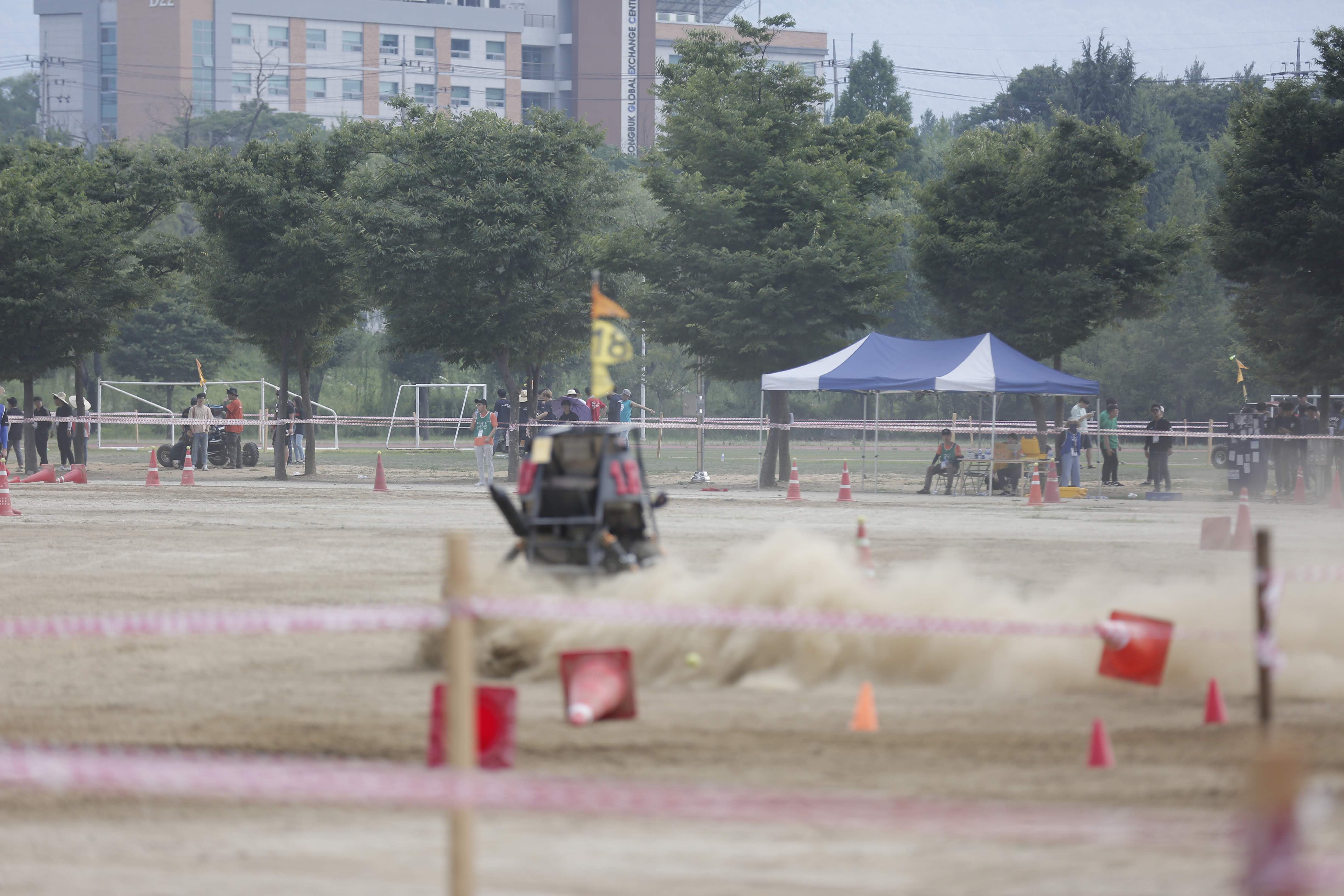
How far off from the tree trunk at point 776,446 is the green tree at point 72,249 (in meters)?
15.0

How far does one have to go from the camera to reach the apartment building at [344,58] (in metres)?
115

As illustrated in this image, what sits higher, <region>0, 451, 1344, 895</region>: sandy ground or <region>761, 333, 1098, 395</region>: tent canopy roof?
<region>761, 333, 1098, 395</region>: tent canopy roof

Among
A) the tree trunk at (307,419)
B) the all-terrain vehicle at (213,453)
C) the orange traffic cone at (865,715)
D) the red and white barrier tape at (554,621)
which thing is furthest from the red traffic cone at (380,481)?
the orange traffic cone at (865,715)

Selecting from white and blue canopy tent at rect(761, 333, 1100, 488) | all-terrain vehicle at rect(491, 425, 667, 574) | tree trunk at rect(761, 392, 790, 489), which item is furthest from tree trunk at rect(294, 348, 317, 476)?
all-terrain vehicle at rect(491, 425, 667, 574)

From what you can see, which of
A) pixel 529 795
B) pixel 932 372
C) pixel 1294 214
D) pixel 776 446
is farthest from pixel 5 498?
pixel 1294 214

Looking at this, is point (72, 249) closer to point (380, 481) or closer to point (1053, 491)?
point (380, 481)

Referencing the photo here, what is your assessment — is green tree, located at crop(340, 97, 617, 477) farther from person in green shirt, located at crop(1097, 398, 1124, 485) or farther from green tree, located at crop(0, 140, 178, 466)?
person in green shirt, located at crop(1097, 398, 1124, 485)

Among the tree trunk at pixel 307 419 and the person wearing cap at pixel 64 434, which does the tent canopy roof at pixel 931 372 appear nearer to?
the tree trunk at pixel 307 419

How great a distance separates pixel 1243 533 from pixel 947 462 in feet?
39.7

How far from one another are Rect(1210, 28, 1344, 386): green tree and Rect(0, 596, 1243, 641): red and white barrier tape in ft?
69.7

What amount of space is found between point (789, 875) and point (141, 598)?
29.0 ft

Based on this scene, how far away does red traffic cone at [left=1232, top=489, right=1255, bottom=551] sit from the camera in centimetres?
1559

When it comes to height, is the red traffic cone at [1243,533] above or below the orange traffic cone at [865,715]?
above

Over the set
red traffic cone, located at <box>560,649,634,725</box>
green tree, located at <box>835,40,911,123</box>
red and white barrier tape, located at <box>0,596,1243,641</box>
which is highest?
green tree, located at <box>835,40,911,123</box>
